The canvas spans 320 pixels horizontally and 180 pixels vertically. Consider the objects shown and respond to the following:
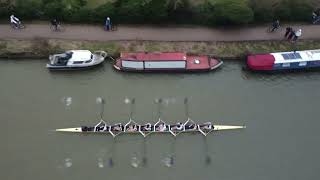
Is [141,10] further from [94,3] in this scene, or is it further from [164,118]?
[164,118]

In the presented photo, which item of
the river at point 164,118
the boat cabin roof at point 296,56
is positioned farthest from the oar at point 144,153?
the boat cabin roof at point 296,56

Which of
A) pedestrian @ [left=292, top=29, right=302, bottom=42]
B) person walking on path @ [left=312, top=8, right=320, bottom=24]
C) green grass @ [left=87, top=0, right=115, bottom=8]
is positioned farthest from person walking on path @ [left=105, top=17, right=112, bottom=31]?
person walking on path @ [left=312, top=8, right=320, bottom=24]

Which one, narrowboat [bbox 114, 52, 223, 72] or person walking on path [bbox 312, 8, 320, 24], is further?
person walking on path [bbox 312, 8, 320, 24]

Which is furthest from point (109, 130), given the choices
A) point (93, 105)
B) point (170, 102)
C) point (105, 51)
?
point (105, 51)

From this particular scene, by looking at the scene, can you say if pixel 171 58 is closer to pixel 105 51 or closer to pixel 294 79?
pixel 105 51

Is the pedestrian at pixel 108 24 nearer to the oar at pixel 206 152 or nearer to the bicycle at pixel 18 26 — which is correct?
the bicycle at pixel 18 26

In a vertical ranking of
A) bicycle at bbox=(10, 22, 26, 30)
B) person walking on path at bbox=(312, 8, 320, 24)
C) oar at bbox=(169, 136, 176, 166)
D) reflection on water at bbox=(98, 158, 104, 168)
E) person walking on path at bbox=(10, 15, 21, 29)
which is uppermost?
person walking on path at bbox=(312, 8, 320, 24)

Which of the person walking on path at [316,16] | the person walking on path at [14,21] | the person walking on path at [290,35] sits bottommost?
the person walking on path at [290,35]

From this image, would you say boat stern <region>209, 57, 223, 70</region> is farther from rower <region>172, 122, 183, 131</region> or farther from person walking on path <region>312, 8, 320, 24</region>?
person walking on path <region>312, 8, 320, 24</region>
